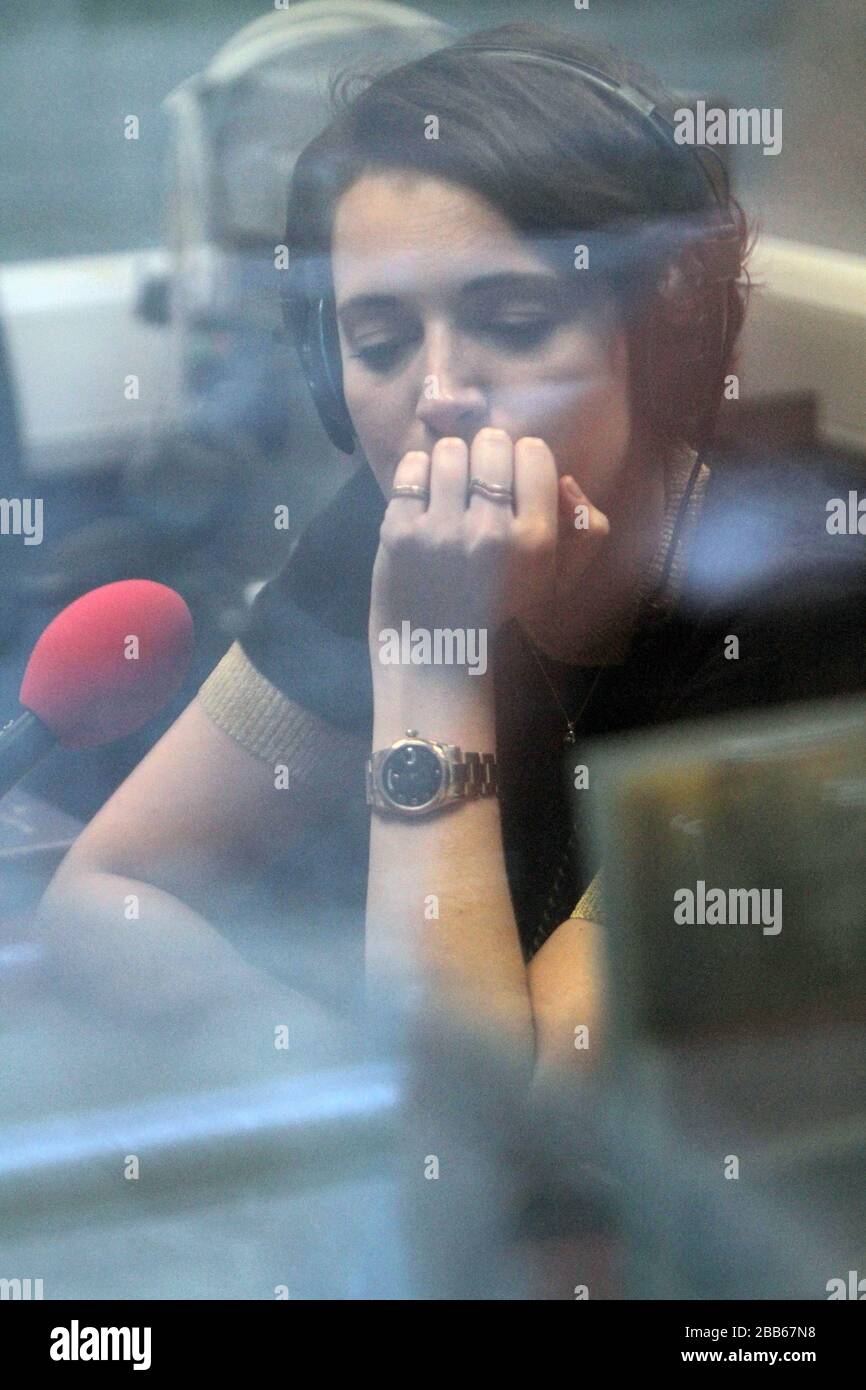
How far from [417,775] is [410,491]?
0.25 metres

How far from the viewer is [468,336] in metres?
1.39

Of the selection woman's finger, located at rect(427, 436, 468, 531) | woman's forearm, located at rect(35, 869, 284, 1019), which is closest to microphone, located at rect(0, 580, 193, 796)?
woman's forearm, located at rect(35, 869, 284, 1019)

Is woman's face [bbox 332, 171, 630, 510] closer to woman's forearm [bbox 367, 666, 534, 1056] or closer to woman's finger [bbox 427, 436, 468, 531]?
woman's finger [bbox 427, 436, 468, 531]

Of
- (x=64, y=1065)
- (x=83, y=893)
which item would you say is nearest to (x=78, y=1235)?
(x=64, y=1065)

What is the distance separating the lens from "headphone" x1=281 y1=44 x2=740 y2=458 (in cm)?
140

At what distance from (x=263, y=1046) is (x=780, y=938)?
49 cm

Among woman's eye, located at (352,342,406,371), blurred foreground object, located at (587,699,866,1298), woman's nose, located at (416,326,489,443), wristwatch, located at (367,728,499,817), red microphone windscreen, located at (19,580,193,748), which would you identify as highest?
woman's eye, located at (352,342,406,371)

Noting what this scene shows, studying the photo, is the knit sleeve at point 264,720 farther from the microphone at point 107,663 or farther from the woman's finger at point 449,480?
the woman's finger at point 449,480

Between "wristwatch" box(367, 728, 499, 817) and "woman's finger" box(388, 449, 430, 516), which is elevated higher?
"woman's finger" box(388, 449, 430, 516)

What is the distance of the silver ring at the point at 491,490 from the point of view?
4.50 feet

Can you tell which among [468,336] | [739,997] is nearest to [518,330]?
[468,336]

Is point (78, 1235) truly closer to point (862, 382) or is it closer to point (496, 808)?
point (496, 808)

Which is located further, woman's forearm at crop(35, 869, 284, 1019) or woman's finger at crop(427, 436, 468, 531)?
woman's forearm at crop(35, 869, 284, 1019)

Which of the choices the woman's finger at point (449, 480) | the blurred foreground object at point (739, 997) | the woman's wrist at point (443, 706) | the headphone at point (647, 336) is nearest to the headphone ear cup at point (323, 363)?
the headphone at point (647, 336)
